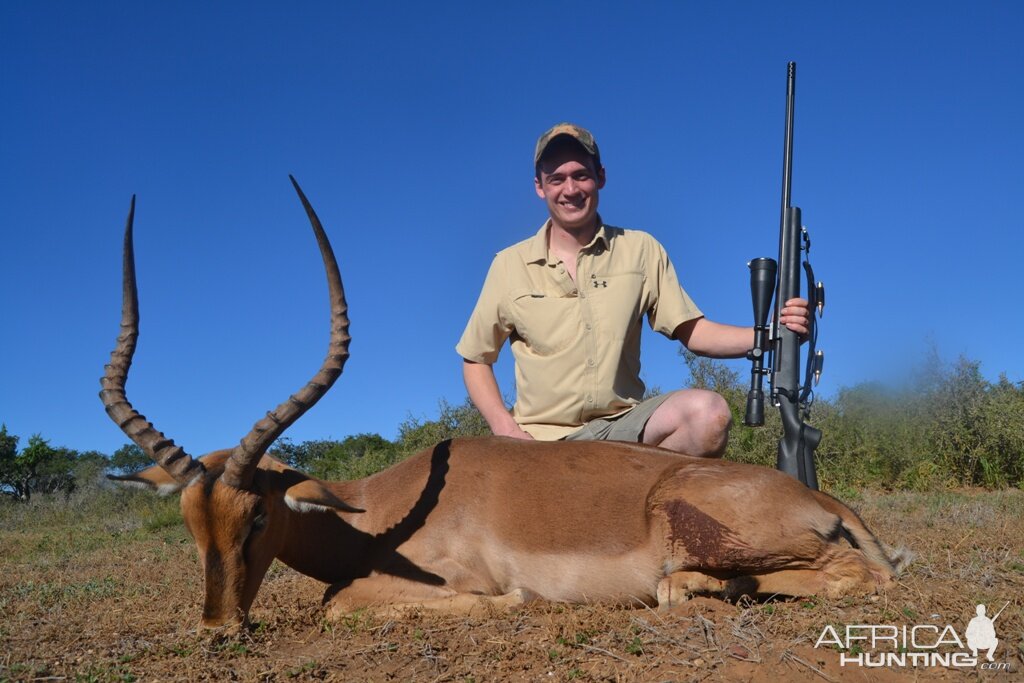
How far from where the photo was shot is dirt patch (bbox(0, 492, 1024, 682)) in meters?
3.44

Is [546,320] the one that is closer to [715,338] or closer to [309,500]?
[715,338]

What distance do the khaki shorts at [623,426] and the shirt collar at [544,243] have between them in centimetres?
123

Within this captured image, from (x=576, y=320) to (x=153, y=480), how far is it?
295 cm

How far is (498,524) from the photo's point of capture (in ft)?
15.9

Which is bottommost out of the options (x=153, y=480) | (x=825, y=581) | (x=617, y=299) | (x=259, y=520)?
(x=825, y=581)

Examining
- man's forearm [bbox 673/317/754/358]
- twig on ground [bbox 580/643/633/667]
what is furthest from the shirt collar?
twig on ground [bbox 580/643/633/667]

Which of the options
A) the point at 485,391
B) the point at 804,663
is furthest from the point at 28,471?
the point at 804,663

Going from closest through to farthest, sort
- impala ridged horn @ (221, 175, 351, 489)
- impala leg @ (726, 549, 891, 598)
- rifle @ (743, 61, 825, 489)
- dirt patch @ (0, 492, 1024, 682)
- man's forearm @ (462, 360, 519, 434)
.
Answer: dirt patch @ (0, 492, 1024, 682) → impala leg @ (726, 549, 891, 598) → impala ridged horn @ (221, 175, 351, 489) → rifle @ (743, 61, 825, 489) → man's forearm @ (462, 360, 519, 434)

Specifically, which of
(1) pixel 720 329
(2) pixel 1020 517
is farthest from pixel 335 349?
(2) pixel 1020 517

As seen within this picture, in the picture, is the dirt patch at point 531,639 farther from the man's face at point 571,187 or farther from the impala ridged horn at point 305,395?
the man's face at point 571,187

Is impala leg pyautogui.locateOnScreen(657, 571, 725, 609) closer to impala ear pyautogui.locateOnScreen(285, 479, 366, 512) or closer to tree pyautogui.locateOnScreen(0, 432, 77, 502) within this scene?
impala ear pyautogui.locateOnScreen(285, 479, 366, 512)

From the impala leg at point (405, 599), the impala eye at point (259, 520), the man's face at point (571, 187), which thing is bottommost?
the impala leg at point (405, 599)

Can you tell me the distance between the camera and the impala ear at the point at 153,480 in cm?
481

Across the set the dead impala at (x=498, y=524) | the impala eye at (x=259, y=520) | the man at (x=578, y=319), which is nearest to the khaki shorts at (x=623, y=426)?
the man at (x=578, y=319)
